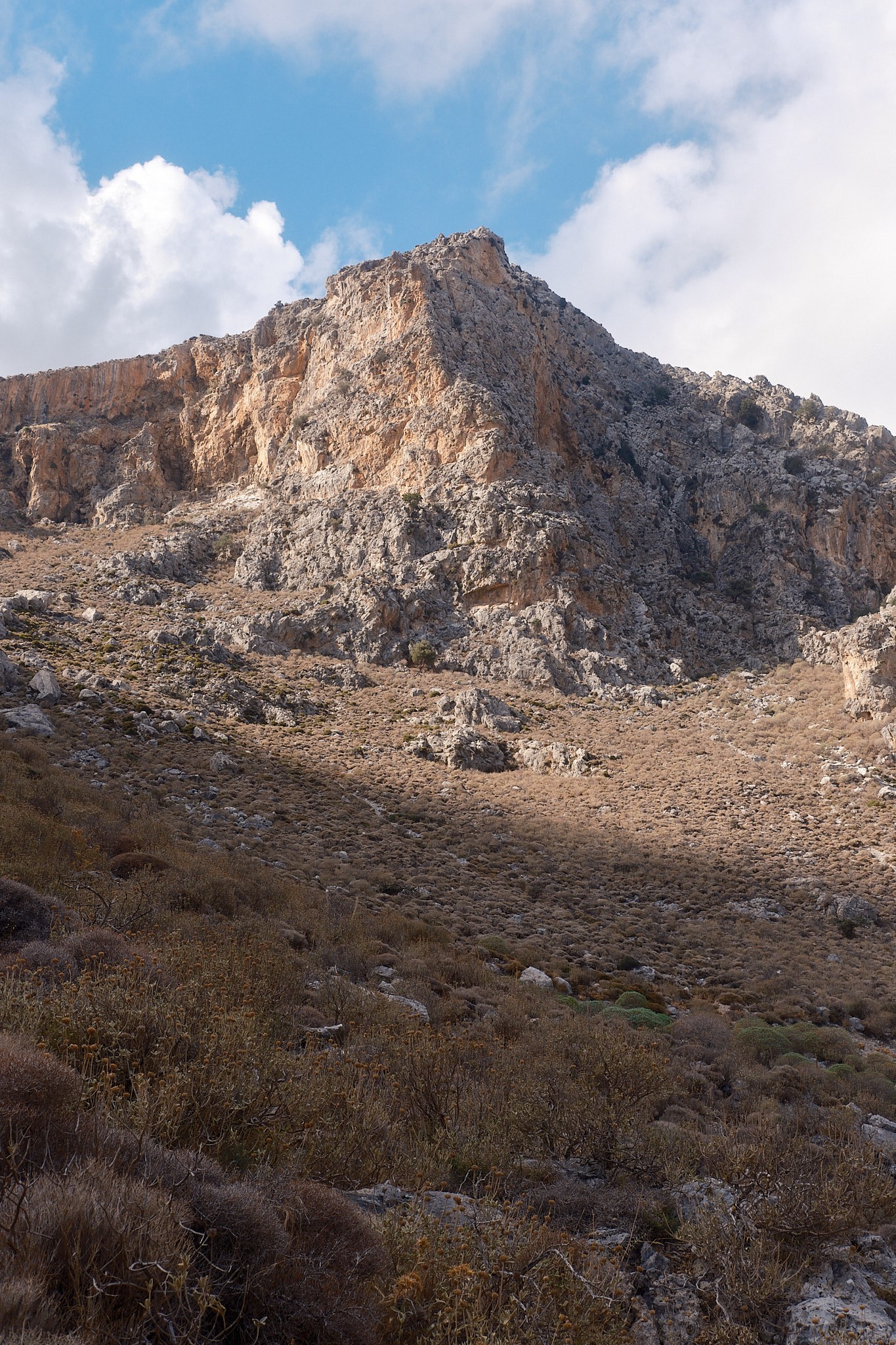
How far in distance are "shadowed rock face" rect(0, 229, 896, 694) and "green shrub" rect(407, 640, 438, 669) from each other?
2.67 feet

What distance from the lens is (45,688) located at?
20.6 metres

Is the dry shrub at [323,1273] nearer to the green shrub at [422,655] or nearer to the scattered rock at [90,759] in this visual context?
the scattered rock at [90,759]

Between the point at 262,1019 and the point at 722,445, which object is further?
the point at 722,445

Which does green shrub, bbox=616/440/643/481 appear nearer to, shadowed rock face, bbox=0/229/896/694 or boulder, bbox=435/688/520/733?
shadowed rock face, bbox=0/229/896/694

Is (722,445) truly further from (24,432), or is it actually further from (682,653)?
(24,432)

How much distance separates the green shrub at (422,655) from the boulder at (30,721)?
64.2 ft

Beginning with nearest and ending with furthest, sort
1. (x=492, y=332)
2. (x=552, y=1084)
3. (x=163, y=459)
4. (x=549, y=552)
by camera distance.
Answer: (x=552, y=1084) < (x=549, y=552) < (x=492, y=332) < (x=163, y=459)

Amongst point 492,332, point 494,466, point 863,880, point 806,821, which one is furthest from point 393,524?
point 863,880

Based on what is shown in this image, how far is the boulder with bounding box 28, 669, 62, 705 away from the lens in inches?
793

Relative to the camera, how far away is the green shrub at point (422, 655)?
35250 mm

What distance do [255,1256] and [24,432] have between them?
200ft

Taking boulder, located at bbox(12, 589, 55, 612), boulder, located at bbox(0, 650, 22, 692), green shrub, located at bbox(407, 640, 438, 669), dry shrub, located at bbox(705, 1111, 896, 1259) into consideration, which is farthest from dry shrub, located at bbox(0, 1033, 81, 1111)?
boulder, located at bbox(12, 589, 55, 612)

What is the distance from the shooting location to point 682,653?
40.1 meters

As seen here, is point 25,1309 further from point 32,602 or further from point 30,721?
point 32,602
